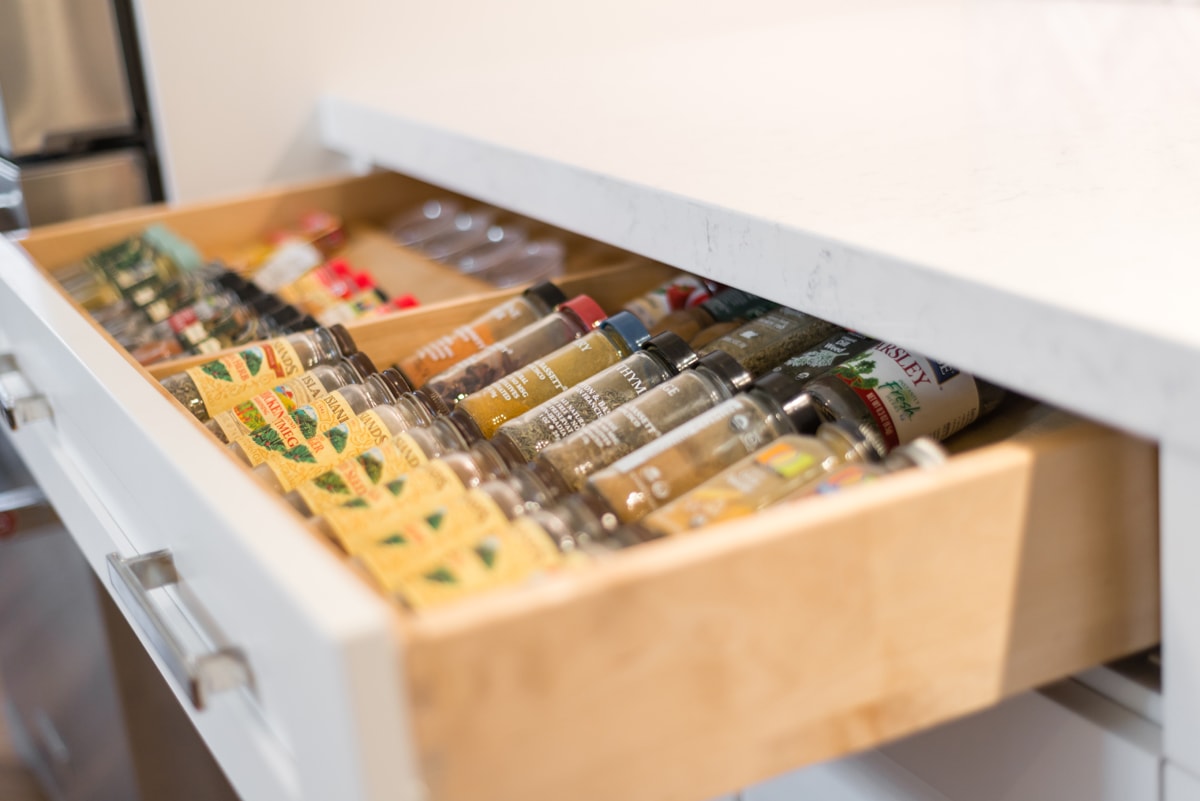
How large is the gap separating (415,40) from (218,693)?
3.44 feet

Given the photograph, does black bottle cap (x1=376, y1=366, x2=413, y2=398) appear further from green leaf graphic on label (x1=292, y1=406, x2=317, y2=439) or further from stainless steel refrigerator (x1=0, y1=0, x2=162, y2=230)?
stainless steel refrigerator (x1=0, y1=0, x2=162, y2=230)

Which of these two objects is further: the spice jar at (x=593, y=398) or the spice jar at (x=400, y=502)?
the spice jar at (x=593, y=398)

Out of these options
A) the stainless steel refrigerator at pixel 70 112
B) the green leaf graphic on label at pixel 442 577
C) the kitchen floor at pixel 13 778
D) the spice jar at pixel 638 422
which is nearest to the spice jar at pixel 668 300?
the spice jar at pixel 638 422

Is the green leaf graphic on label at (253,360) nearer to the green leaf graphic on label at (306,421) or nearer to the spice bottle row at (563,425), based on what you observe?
the spice bottle row at (563,425)

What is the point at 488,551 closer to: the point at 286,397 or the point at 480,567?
the point at 480,567

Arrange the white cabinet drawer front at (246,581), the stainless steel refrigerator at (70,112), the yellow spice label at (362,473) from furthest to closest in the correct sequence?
the stainless steel refrigerator at (70,112) → the yellow spice label at (362,473) → the white cabinet drawer front at (246,581)

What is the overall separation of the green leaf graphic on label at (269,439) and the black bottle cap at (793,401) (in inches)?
11.1

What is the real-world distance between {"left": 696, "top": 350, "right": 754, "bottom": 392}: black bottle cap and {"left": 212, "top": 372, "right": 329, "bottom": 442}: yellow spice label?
27 centimetres

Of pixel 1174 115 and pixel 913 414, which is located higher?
pixel 1174 115

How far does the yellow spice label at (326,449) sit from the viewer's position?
0.68 metres

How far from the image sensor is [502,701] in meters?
0.43

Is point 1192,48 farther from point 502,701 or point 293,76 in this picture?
point 502,701

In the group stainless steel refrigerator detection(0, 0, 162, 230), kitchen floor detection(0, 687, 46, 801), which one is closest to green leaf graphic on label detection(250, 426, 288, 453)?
stainless steel refrigerator detection(0, 0, 162, 230)

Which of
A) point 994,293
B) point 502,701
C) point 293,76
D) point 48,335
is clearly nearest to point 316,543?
point 502,701
